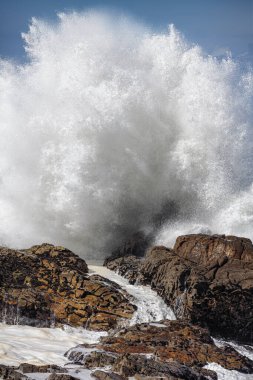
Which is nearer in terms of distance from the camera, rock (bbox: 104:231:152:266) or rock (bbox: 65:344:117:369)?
rock (bbox: 65:344:117:369)

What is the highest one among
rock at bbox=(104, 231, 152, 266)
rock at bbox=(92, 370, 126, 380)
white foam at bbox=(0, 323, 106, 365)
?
rock at bbox=(104, 231, 152, 266)

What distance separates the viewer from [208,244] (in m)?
22.8

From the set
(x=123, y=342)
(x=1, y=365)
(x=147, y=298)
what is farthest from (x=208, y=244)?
(x=1, y=365)

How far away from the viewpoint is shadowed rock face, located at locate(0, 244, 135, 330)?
16609 millimetres

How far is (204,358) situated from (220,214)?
19183mm

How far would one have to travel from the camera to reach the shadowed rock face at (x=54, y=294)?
1661 cm

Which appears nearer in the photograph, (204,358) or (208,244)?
(204,358)

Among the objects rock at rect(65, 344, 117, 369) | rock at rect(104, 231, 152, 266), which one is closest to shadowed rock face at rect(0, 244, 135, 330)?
rock at rect(65, 344, 117, 369)

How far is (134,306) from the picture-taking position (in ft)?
59.9

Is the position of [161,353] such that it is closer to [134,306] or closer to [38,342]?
[38,342]

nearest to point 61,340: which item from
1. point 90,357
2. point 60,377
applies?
point 90,357

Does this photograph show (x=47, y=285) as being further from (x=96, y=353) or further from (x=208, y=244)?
(x=208, y=244)

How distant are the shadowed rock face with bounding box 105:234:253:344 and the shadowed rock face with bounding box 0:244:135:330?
211 centimetres

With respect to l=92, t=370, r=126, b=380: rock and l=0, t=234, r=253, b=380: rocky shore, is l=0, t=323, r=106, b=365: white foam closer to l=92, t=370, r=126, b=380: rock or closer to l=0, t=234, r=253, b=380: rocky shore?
l=0, t=234, r=253, b=380: rocky shore
